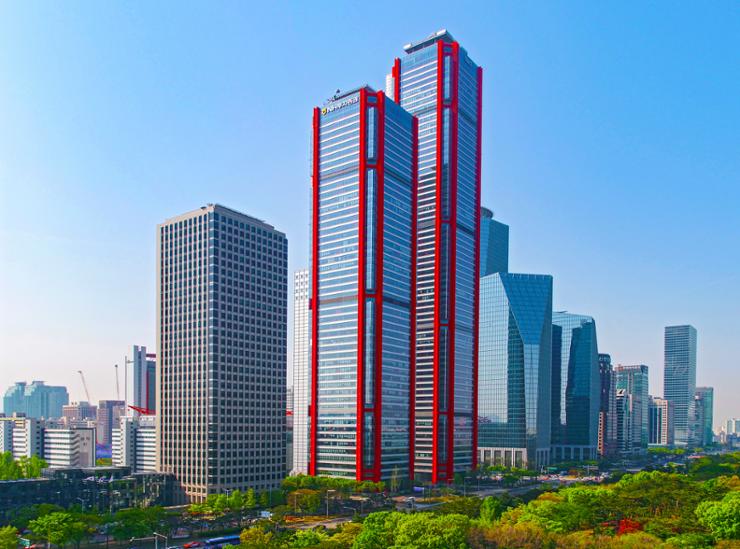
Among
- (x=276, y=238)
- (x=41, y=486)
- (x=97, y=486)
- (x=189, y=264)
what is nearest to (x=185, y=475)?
(x=97, y=486)

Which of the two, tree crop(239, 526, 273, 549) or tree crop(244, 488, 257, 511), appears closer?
tree crop(239, 526, 273, 549)

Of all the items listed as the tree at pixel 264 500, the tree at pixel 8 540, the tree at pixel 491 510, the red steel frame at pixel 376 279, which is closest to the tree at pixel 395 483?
the red steel frame at pixel 376 279

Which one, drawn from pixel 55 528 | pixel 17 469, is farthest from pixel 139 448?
pixel 55 528

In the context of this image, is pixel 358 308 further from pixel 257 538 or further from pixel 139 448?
pixel 257 538

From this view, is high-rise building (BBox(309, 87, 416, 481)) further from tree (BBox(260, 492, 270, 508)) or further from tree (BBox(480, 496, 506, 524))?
tree (BBox(480, 496, 506, 524))

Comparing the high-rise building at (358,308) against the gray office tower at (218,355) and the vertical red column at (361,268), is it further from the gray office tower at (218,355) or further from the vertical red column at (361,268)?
the gray office tower at (218,355)

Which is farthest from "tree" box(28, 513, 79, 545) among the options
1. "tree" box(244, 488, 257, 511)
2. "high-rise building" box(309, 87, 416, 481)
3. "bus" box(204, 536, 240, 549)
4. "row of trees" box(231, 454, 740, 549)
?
"high-rise building" box(309, 87, 416, 481)
